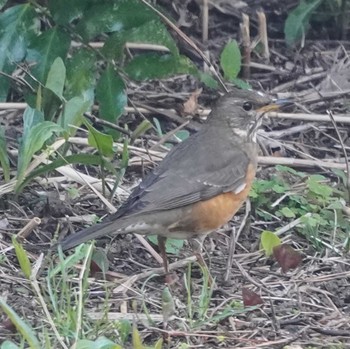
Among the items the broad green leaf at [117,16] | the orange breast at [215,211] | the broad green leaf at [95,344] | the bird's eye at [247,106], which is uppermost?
the broad green leaf at [117,16]

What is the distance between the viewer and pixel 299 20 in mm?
7688

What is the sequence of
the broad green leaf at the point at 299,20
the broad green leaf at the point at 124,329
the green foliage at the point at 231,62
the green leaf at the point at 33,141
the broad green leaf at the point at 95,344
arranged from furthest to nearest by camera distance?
the broad green leaf at the point at 299,20 → the green foliage at the point at 231,62 → the green leaf at the point at 33,141 → the broad green leaf at the point at 124,329 → the broad green leaf at the point at 95,344

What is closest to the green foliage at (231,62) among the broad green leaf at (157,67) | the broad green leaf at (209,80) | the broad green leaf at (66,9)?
the broad green leaf at (209,80)

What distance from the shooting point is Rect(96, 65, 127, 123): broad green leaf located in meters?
6.16

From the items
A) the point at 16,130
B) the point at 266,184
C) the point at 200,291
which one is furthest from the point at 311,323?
the point at 16,130

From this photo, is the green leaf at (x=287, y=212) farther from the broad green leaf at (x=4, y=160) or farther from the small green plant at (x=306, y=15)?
the small green plant at (x=306, y=15)

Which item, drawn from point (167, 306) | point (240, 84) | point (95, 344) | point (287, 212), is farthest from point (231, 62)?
point (95, 344)

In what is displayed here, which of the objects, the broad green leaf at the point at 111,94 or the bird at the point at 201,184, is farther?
the broad green leaf at the point at 111,94

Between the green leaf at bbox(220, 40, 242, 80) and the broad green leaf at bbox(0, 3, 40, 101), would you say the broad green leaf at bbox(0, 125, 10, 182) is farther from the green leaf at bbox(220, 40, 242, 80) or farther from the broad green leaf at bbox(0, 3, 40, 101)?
the green leaf at bbox(220, 40, 242, 80)

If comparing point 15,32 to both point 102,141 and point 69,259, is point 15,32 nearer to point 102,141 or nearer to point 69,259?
point 102,141

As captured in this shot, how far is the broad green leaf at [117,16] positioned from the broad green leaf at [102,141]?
777 mm

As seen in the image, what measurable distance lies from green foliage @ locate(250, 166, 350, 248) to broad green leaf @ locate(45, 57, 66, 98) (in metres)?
1.17

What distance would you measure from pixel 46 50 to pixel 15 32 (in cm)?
20

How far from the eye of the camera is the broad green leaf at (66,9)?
6.04 m
